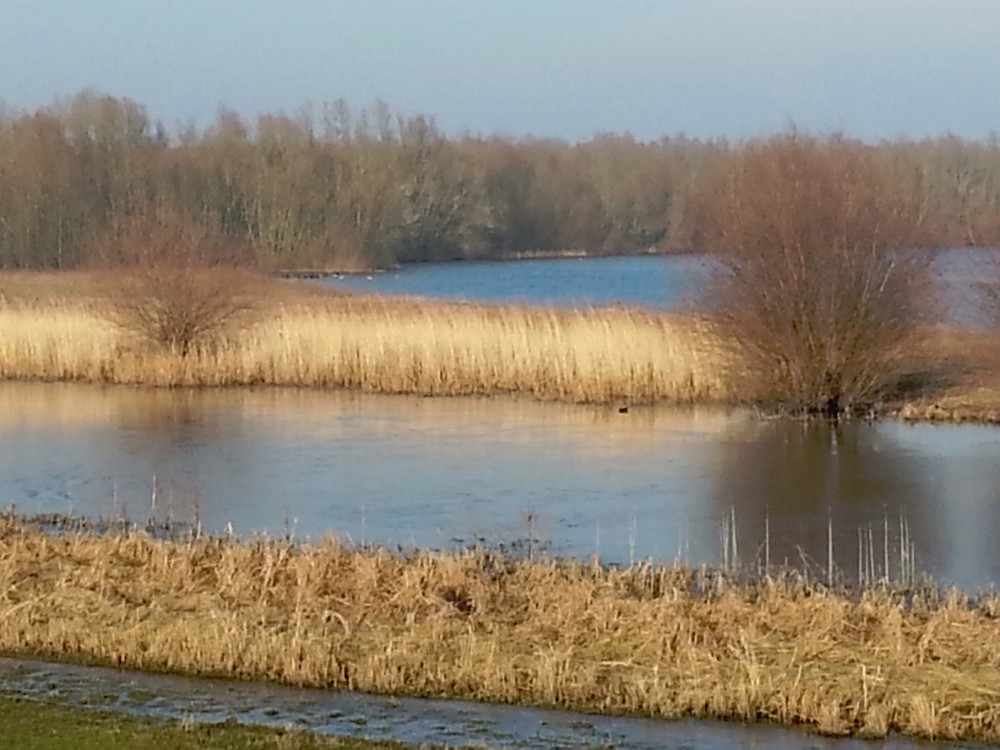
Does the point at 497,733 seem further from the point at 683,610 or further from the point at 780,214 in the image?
the point at 780,214

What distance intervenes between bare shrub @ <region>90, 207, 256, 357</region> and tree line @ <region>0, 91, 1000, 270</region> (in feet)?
46.5

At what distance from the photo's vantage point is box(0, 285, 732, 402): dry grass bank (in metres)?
19.1

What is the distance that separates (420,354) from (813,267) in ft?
18.9

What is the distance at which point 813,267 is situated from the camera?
17.2m

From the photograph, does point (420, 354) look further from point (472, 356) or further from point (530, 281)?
point (530, 281)

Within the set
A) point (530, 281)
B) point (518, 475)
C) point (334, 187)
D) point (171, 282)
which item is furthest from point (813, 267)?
point (334, 187)

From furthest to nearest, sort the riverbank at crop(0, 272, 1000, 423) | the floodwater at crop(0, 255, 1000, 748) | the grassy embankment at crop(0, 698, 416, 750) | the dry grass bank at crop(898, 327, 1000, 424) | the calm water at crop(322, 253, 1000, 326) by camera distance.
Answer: the riverbank at crop(0, 272, 1000, 423)
the calm water at crop(322, 253, 1000, 326)
the dry grass bank at crop(898, 327, 1000, 424)
the floodwater at crop(0, 255, 1000, 748)
the grassy embankment at crop(0, 698, 416, 750)

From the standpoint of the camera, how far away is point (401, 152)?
66.8 meters

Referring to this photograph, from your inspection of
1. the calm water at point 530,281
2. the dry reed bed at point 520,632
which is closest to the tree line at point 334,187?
the calm water at point 530,281

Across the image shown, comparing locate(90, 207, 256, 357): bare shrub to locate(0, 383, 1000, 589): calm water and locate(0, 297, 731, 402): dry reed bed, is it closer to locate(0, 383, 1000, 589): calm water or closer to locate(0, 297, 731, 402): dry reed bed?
locate(0, 297, 731, 402): dry reed bed

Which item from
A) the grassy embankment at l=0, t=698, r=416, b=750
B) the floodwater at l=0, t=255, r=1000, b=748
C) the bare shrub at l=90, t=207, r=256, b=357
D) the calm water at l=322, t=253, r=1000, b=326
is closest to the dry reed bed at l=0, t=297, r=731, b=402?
the bare shrub at l=90, t=207, r=256, b=357

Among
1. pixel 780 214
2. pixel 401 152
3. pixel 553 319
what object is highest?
pixel 401 152

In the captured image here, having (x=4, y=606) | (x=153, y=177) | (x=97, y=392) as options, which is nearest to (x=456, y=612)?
(x=4, y=606)

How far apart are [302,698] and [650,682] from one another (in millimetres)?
1641
